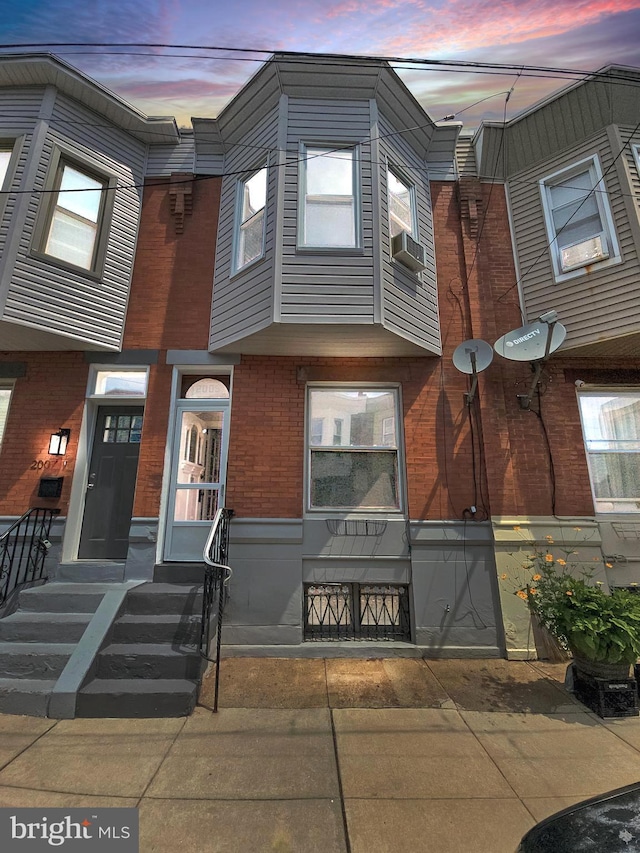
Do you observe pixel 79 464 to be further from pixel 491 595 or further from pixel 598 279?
pixel 598 279

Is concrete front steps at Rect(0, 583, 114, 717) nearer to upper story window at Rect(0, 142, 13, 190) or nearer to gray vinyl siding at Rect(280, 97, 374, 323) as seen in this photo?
gray vinyl siding at Rect(280, 97, 374, 323)

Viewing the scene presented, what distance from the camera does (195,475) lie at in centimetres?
583

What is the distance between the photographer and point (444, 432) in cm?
573

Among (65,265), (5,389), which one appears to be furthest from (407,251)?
(5,389)

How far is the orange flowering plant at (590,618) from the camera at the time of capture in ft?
12.1

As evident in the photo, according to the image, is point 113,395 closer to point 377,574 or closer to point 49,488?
point 49,488

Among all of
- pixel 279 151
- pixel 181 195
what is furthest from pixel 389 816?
pixel 181 195

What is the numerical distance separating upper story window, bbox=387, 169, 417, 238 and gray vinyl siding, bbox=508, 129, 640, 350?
176cm

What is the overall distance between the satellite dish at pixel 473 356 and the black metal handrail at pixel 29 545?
5.92m

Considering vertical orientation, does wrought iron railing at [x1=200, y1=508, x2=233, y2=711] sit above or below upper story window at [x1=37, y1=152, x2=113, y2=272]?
below

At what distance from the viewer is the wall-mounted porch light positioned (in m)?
5.55
